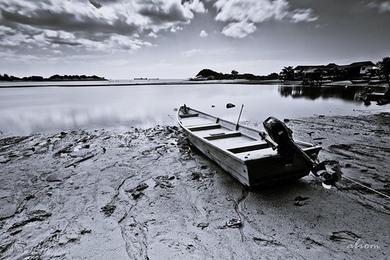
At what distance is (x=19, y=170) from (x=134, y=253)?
250 inches

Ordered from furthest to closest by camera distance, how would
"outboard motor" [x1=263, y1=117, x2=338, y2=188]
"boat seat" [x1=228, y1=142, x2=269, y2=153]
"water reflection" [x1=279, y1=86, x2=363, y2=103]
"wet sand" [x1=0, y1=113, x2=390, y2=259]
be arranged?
"water reflection" [x1=279, y1=86, x2=363, y2=103] < "boat seat" [x1=228, y1=142, x2=269, y2=153] < "outboard motor" [x1=263, y1=117, x2=338, y2=188] < "wet sand" [x1=0, y1=113, x2=390, y2=259]

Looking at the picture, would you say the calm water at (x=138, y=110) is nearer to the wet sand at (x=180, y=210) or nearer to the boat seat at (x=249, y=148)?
the wet sand at (x=180, y=210)

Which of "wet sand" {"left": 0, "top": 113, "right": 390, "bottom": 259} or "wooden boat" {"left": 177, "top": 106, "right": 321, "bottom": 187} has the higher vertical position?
"wooden boat" {"left": 177, "top": 106, "right": 321, "bottom": 187}

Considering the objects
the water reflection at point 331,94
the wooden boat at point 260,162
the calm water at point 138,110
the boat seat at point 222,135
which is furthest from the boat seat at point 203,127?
the water reflection at point 331,94

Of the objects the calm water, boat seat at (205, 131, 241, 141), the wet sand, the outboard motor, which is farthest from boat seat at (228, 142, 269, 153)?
the calm water

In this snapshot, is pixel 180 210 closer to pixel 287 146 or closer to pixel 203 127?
pixel 287 146

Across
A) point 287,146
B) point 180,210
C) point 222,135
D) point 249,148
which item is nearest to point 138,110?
point 222,135

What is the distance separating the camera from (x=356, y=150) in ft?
25.7

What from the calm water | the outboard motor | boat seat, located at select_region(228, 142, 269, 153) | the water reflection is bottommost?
the calm water

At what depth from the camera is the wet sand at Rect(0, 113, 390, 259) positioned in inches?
148

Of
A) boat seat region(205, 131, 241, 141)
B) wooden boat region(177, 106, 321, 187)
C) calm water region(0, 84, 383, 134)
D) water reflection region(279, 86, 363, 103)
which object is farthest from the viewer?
water reflection region(279, 86, 363, 103)

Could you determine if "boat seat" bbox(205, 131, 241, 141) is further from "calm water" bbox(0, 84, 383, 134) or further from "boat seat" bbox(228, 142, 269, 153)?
"calm water" bbox(0, 84, 383, 134)

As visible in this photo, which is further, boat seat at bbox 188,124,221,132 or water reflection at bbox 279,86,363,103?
water reflection at bbox 279,86,363,103

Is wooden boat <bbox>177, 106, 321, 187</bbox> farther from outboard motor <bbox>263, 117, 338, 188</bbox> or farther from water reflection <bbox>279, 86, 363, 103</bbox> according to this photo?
water reflection <bbox>279, 86, 363, 103</bbox>
